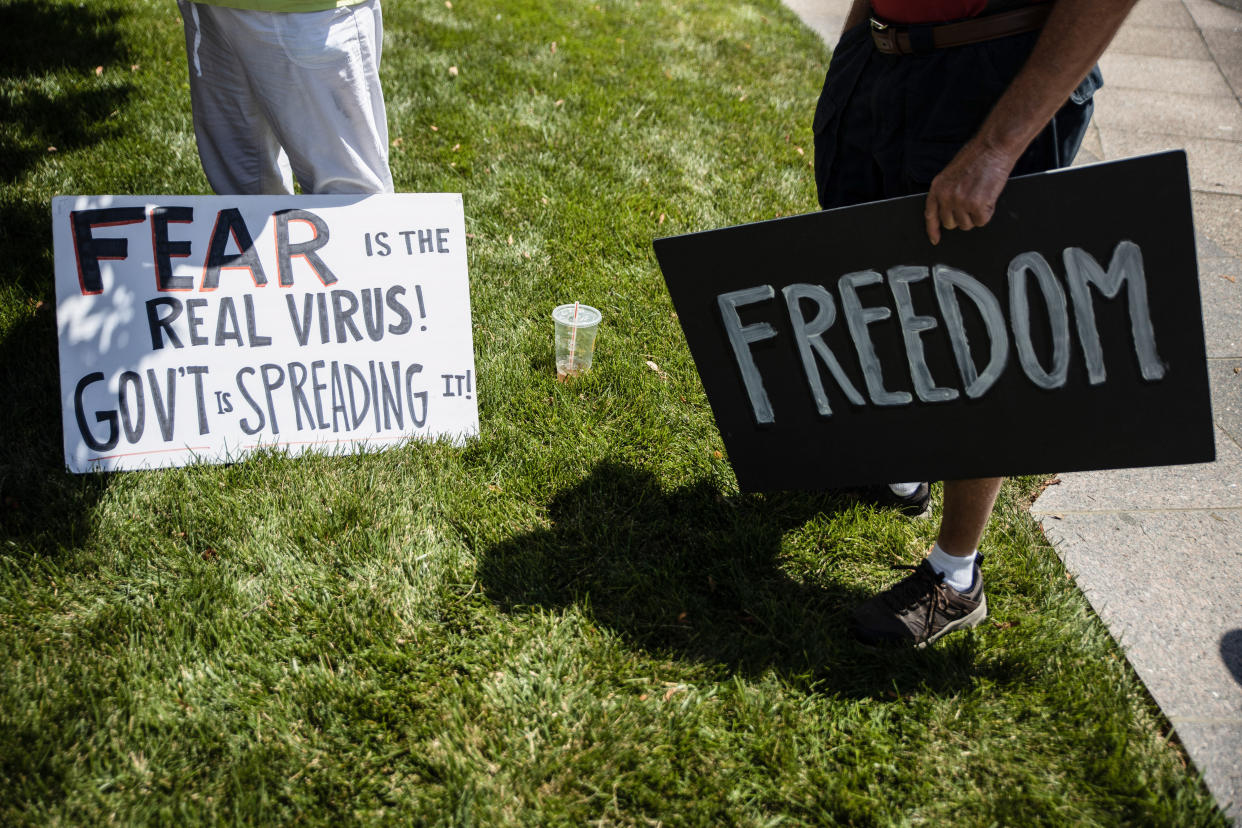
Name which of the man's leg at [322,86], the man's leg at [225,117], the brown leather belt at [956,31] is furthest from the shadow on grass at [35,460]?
the brown leather belt at [956,31]

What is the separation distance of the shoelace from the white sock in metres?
0.02

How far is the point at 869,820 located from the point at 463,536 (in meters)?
1.27

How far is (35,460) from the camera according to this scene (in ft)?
8.02

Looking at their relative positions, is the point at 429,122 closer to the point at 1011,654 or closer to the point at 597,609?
the point at 597,609

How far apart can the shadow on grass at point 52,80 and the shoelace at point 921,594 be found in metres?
4.10

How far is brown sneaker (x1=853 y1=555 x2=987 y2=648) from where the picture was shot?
2.16 m

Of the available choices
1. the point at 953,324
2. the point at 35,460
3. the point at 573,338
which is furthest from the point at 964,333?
the point at 35,460

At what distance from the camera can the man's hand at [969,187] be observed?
66.6 inches

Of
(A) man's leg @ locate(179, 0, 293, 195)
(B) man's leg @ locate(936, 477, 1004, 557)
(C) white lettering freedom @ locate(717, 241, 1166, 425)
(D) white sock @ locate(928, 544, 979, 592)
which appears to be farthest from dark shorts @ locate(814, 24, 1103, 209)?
(A) man's leg @ locate(179, 0, 293, 195)

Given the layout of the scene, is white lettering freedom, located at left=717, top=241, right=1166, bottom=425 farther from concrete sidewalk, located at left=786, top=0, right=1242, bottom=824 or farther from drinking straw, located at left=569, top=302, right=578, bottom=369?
drinking straw, located at left=569, top=302, right=578, bottom=369

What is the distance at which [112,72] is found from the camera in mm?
4746

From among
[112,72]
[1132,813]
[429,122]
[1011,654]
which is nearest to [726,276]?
[1011,654]

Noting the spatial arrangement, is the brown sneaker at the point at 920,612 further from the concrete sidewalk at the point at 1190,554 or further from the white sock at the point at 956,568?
the concrete sidewalk at the point at 1190,554

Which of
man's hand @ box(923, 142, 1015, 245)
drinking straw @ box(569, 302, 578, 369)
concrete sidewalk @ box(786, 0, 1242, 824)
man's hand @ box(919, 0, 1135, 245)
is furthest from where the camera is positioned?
drinking straw @ box(569, 302, 578, 369)
